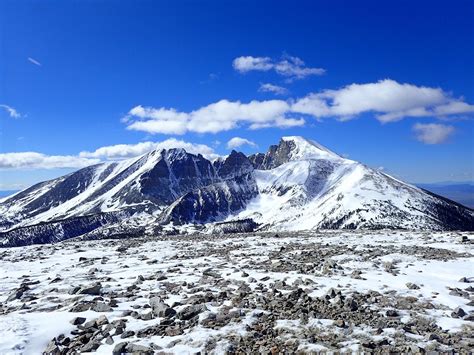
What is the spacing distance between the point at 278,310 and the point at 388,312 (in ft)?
15.8

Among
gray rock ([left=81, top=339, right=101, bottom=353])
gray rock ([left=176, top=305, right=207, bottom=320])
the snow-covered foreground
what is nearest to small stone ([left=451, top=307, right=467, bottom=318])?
the snow-covered foreground

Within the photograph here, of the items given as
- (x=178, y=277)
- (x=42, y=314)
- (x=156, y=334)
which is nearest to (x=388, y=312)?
(x=156, y=334)

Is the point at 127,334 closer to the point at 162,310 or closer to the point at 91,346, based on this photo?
the point at 91,346

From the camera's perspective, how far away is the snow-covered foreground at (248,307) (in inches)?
546

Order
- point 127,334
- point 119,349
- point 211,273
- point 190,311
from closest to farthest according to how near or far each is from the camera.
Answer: point 119,349 < point 127,334 < point 190,311 < point 211,273

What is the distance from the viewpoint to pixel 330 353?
41.8 ft

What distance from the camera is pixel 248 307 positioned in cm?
1764

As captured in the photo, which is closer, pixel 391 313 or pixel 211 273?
pixel 391 313

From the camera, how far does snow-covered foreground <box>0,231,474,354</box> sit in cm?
1386

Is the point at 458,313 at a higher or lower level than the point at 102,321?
higher

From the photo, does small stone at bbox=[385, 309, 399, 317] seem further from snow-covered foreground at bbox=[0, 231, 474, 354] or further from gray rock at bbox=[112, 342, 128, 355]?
gray rock at bbox=[112, 342, 128, 355]

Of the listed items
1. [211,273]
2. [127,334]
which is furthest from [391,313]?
[211,273]

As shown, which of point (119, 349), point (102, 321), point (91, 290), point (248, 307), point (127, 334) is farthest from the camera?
point (91, 290)

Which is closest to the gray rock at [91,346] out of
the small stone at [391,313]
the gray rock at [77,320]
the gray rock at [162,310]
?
the gray rock at [77,320]
